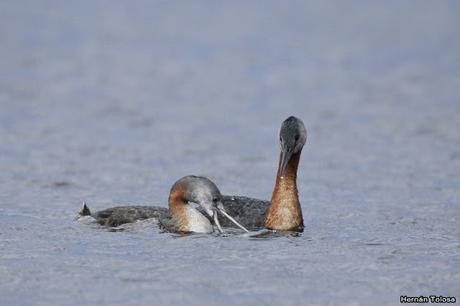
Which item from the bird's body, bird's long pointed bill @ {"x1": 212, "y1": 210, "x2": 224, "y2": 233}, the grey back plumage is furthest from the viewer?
the grey back plumage

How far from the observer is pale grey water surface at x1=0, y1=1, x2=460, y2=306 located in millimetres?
11734

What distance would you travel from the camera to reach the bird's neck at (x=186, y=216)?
1374 centimetres

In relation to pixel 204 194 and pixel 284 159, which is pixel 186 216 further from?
pixel 284 159

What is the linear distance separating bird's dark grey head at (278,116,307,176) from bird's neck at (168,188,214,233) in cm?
96

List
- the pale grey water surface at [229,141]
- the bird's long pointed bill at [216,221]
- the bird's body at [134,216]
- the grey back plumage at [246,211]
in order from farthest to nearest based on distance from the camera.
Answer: the grey back plumage at [246,211]
the bird's body at [134,216]
the bird's long pointed bill at [216,221]
the pale grey water surface at [229,141]

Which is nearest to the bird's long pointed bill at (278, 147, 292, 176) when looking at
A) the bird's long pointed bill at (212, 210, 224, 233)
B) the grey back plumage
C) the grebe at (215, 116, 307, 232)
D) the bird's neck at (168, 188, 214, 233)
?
the grebe at (215, 116, 307, 232)

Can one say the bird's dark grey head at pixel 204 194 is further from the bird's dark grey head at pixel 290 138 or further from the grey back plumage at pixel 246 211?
the bird's dark grey head at pixel 290 138

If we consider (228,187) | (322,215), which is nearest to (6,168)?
(228,187)

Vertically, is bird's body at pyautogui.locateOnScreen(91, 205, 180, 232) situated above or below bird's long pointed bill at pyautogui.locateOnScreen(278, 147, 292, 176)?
below

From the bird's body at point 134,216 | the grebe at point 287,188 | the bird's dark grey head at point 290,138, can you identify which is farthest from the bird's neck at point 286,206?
the bird's body at point 134,216

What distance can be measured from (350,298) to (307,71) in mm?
16969

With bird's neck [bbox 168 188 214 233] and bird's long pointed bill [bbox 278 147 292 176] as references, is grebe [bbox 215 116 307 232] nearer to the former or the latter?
bird's long pointed bill [bbox 278 147 292 176]

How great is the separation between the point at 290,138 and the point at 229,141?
20.0ft

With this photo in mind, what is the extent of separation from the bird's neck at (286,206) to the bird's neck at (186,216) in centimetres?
68
